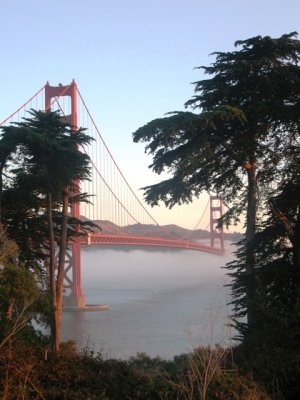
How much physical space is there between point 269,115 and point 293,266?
310cm

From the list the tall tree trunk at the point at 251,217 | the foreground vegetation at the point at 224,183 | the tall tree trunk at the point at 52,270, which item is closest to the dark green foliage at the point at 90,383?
the foreground vegetation at the point at 224,183

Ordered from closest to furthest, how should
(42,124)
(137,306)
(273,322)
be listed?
1. (273,322)
2. (42,124)
3. (137,306)

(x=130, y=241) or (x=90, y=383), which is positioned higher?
(x=130, y=241)

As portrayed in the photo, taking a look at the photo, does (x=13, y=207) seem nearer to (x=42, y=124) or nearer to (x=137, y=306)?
(x=42, y=124)

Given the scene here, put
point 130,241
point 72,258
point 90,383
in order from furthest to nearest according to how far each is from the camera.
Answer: point 130,241 < point 72,258 < point 90,383

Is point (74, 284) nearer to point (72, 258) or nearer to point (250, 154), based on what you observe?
point (72, 258)

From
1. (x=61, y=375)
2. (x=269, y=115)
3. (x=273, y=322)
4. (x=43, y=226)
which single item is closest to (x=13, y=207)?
(x=43, y=226)

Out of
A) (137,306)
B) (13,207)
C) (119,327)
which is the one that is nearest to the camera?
(13,207)

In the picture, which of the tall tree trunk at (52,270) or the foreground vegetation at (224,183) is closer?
the foreground vegetation at (224,183)

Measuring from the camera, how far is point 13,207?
14.2 m

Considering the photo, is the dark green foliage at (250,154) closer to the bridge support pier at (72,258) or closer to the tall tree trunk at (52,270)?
the tall tree trunk at (52,270)

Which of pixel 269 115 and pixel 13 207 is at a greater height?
pixel 269 115

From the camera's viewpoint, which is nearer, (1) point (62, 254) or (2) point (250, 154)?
(2) point (250, 154)

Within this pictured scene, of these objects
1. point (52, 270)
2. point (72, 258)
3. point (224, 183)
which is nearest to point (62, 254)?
point (52, 270)
